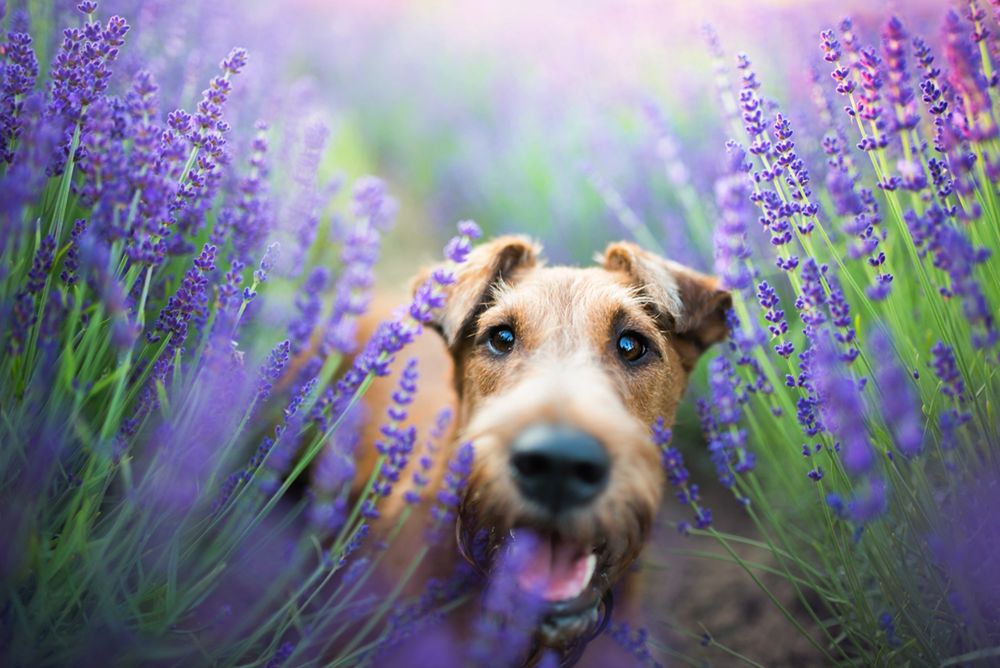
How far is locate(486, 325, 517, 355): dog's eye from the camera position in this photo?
2326mm

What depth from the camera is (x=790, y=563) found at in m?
2.77

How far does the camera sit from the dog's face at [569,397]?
65.2 inches

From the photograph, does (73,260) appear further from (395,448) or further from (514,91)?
(514,91)

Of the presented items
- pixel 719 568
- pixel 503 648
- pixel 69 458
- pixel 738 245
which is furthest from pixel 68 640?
pixel 719 568

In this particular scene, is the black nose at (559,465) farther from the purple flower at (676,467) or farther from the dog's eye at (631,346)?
the dog's eye at (631,346)

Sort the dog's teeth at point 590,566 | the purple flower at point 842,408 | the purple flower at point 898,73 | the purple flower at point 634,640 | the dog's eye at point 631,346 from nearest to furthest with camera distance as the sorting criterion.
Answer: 1. the purple flower at point 842,408
2. the purple flower at point 898,73
3. the dog's teeth at point 590,566
4. the purple flower at point 634,640
5. the dog's eye at point 631,346

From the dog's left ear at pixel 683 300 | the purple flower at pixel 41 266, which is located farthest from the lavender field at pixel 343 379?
the dog's left ear at pixel 683 300

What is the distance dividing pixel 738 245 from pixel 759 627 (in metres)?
1.68

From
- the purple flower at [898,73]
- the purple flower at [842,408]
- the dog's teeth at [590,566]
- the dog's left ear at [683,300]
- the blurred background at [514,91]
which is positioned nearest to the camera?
the purple flower at [842,408]

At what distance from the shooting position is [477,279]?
2420 millimetres

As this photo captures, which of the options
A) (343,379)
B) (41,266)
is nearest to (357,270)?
(343,379)

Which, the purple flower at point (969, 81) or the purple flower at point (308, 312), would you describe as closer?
the purple flower at point (969, 81)

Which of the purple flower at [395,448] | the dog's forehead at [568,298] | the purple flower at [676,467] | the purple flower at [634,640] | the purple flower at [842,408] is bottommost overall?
the purple flower at [634,640]

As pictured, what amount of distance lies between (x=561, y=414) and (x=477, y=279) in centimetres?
86
